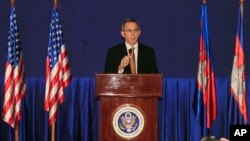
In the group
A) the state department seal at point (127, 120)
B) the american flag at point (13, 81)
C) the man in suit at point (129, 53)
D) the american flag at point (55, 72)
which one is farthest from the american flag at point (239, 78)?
the american flag at point (13, 81)

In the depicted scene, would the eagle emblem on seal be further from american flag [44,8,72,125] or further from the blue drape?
the blue drape

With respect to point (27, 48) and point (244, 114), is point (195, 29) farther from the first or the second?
point (27, 48)

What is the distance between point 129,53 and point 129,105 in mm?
860

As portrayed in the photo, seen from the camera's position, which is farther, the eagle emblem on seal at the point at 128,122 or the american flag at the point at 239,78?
the american flag at the point at 239,78

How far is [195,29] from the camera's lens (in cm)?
621

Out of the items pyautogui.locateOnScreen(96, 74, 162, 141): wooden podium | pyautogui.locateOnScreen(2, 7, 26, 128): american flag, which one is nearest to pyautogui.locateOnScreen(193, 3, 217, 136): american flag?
pyautogui.locateOnScreen(96, 74, 162, 141): wooden podium

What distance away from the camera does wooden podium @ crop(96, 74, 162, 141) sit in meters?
4.50

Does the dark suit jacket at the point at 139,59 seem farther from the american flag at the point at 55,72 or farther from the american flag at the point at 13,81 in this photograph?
the american flag at the point at 13,81

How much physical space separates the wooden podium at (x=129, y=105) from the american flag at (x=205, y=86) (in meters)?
1.04

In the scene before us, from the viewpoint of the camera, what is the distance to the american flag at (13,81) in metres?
5.39

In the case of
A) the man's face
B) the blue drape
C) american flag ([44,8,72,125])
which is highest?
the man's face

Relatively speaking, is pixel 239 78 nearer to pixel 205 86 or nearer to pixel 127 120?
pixel 205 86

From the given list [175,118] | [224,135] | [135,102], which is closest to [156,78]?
[135,102]

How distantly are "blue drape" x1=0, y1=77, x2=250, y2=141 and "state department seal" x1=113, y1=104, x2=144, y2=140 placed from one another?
1371 mm
